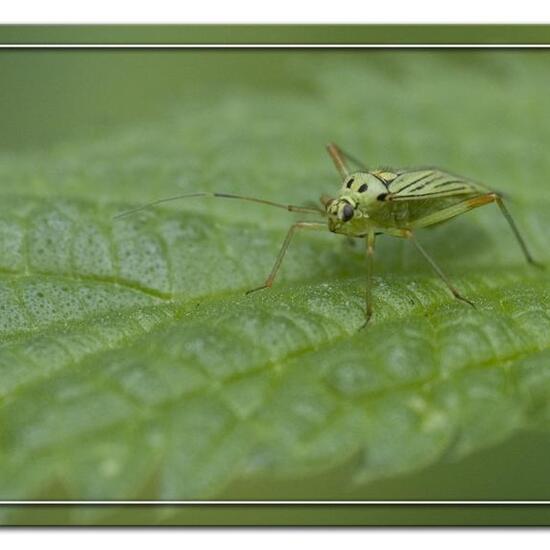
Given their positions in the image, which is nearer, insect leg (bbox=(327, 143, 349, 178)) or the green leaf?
the green leaf

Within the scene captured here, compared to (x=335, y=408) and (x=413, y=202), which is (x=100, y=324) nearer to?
(x=335, y=408)

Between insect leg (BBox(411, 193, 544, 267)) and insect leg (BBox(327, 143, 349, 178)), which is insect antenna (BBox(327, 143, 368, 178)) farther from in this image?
insect leg (BBox(411, 193, 544, 267))

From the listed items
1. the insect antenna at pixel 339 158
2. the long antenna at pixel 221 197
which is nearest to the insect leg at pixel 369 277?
the long antenna at pixel 221 197

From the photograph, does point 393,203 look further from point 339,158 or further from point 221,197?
point 221,197

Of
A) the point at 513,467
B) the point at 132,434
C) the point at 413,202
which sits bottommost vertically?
the point at 513,467

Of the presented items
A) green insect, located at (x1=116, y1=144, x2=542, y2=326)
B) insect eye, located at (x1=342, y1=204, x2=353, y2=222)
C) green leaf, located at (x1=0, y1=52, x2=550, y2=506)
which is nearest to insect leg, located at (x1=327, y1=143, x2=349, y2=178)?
green leaf, located at (x1=0, y1=52, x2=550, y2=506)
